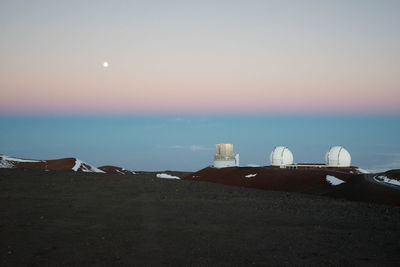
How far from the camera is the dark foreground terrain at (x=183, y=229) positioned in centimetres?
1068

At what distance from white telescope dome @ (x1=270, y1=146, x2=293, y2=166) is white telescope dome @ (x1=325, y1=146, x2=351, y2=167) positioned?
611 cm

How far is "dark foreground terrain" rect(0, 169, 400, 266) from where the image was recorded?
10680 millimetres

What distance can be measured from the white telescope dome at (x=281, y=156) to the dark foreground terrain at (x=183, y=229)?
1283 inches

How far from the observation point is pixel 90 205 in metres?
19.1

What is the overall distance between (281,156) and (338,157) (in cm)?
873

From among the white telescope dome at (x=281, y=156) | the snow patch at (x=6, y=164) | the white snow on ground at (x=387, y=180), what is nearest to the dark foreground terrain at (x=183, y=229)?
the white snow on ground at (x=387, y=180)

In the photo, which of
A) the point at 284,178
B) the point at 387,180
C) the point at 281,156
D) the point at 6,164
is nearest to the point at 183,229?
the point at 387,180

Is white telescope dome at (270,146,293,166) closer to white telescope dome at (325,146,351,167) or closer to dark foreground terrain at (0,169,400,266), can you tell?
white telescope dome at (325,146,351,167)

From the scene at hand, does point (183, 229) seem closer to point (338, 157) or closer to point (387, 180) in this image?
point (387, 180)

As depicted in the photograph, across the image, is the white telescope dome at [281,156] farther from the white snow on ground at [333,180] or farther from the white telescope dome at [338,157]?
the white snow on ground at [333,180]

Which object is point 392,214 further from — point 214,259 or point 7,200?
point 7,200

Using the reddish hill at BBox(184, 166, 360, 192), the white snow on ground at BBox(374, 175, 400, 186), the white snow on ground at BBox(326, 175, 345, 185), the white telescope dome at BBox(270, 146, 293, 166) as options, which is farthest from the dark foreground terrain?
the white telescope dome at BBox(270, 146, 293, 166)

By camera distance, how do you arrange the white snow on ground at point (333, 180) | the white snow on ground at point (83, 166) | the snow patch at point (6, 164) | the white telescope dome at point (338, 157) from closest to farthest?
the white snow on ground at point (333, 180), the snow patch at point (6, 164), the white telescope dome at point (338, 157), the white snow on ground at point (83, 166)

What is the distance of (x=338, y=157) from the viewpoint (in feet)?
179
